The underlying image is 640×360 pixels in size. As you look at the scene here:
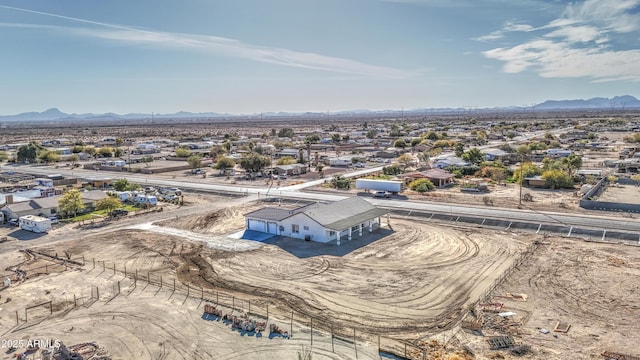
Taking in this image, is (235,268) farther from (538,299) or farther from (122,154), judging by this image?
(122,154)

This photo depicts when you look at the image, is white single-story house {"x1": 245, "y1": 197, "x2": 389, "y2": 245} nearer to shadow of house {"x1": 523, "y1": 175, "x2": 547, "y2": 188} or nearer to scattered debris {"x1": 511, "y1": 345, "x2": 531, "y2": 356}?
scattered debris {"x1": 511, "y1": 345, "x2": 531, "y2": 356}

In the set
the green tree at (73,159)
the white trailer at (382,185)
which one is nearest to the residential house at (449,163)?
the white trailer at (382,185)

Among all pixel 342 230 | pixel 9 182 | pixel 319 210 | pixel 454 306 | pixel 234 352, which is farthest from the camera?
pixel 9 182

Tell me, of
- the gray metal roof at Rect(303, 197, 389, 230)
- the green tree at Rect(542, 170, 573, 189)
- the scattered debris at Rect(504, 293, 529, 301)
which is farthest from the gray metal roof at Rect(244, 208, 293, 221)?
the green tree at Rect(542, 170, 573, 189)

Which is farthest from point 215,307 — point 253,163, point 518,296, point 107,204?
point 253,163

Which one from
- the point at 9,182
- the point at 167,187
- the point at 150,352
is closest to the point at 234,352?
the point at 150,352
